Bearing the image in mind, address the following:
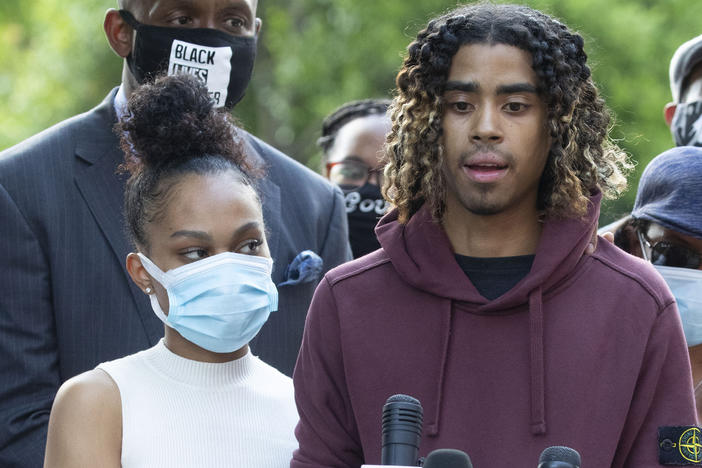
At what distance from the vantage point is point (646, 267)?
Answer: 3670mm

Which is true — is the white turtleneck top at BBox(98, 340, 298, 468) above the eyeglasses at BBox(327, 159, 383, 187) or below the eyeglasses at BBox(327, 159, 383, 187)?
below

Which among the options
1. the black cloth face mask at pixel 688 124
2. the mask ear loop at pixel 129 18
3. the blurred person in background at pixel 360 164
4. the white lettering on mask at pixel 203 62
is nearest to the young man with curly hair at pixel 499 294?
the white lettering on mask at pixel 203 62

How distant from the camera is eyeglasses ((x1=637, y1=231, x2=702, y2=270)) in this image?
4777mm

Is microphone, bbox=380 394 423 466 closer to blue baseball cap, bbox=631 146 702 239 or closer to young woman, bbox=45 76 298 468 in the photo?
young woman, bbox=45 76 298 468

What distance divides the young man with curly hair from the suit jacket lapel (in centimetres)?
106

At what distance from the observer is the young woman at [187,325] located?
3883 millimetres

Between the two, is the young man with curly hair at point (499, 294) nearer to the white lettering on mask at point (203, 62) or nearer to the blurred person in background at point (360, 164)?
the white lettering on mask at point (203, 62)

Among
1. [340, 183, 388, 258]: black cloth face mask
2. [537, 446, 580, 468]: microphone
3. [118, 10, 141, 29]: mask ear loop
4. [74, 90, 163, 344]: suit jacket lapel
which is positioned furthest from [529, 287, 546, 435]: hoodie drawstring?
[340, 183, 388, 258]: black cloth face mask

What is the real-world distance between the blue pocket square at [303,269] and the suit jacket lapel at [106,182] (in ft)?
1.99

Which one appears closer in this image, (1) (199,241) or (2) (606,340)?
(2) (606,340)

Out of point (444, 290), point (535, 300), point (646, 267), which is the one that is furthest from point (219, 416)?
point (646, 267)

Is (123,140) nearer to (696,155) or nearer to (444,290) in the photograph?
(444,290)

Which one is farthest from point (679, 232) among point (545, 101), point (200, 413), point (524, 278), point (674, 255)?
point (200, 413)

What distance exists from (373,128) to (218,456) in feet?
12.0
